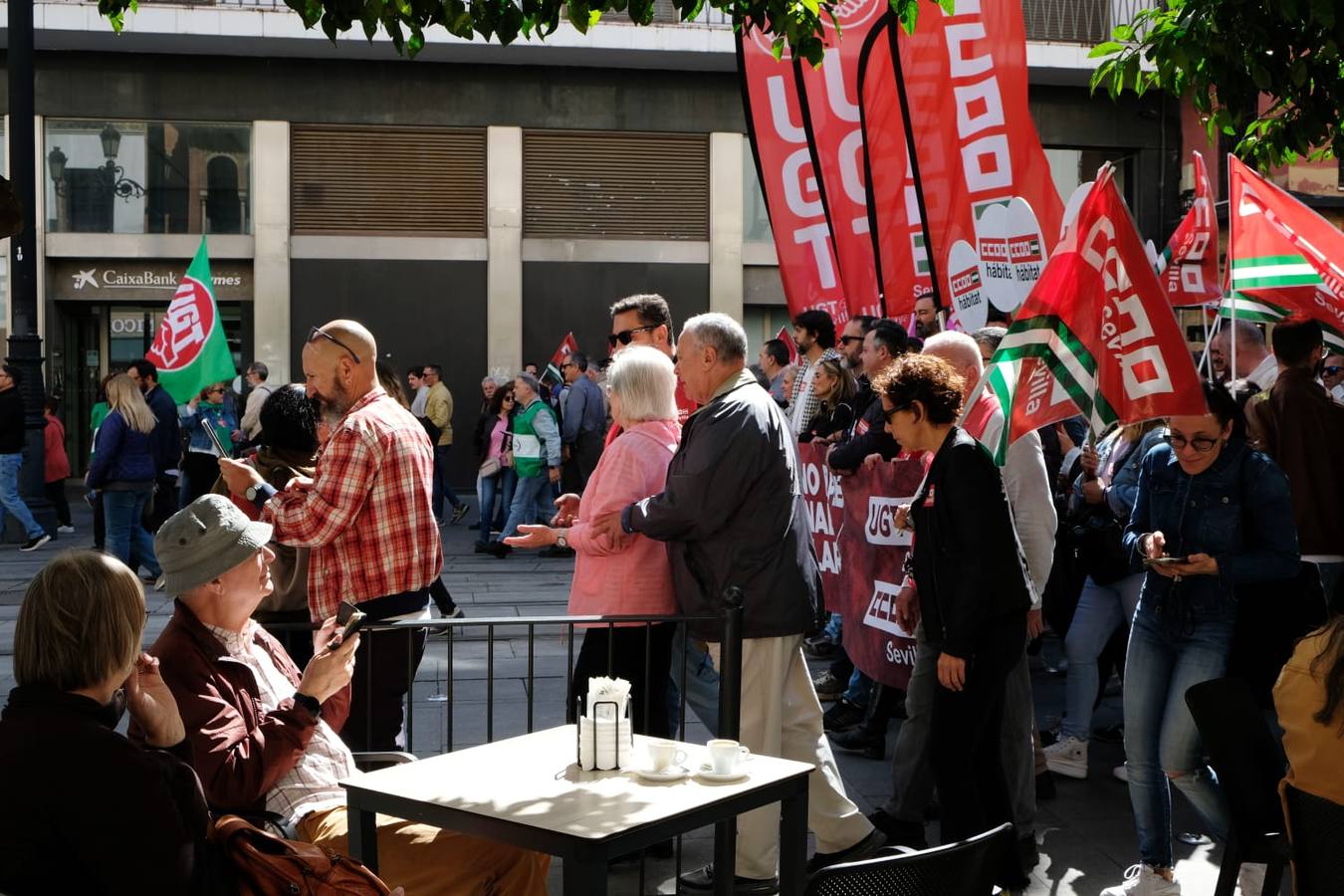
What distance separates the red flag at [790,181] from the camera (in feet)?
29.0

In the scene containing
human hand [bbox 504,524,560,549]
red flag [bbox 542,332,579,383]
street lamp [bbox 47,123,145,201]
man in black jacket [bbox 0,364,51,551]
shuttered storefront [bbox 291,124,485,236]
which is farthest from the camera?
shuttered storefront [bbox 291,124,485,236]

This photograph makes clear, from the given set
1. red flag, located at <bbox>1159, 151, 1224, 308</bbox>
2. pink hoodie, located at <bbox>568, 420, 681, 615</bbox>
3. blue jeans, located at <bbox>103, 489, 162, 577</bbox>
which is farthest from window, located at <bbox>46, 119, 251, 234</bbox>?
pink hoodie, located at <bbox>568, 420, 681, 615</bbox>

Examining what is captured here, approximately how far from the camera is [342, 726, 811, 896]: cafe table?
10.2 feet

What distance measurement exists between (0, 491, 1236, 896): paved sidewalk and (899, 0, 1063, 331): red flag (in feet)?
7.83

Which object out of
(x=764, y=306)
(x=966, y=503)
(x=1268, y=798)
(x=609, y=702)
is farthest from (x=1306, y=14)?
(x=764, y=306)

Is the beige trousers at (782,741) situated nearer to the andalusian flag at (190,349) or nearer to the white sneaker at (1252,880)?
the white sneaker at (1252,880)

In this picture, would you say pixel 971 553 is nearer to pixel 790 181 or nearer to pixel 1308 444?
pixel 1308 444

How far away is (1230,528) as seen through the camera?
473cm

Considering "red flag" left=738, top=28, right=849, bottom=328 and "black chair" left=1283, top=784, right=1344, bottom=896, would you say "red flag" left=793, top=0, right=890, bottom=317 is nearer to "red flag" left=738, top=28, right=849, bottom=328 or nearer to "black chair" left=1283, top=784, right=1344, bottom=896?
"red flag" left=738, top=28, right=849, bottom=328

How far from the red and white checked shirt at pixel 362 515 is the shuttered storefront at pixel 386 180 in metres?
17.4

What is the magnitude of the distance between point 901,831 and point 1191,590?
134 centimetres

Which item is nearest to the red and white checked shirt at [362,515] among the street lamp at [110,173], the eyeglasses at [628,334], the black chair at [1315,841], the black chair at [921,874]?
the eyeglasses at [628,334]

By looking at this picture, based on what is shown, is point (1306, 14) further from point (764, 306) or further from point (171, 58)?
point (171, 58)

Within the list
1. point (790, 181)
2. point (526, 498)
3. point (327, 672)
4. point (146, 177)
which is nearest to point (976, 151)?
point (790, 181)
